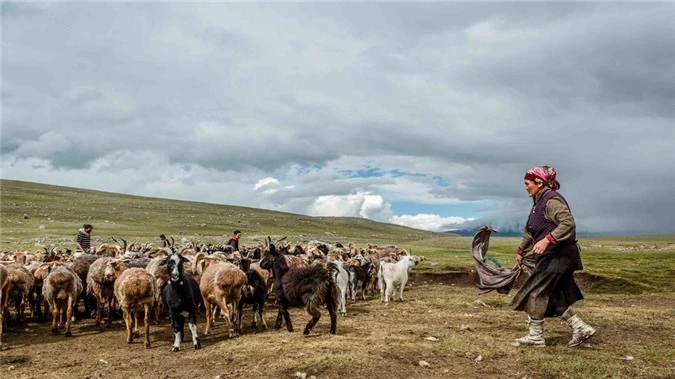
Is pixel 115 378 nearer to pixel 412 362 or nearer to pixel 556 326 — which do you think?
pixel 412 362

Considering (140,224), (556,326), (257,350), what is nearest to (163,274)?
(257,350)

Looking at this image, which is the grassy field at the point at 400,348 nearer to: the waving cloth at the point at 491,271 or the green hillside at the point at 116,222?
the waving cloth at the point at 491,271

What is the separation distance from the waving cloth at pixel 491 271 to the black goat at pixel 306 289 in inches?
131

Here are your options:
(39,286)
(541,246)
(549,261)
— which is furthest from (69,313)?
(549,261)

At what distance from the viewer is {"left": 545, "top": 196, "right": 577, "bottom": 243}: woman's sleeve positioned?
8.98 m

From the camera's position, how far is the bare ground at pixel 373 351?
8.43m

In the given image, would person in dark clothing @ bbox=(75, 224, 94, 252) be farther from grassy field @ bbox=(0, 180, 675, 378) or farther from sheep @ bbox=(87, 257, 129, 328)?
sheep @ bbox=(87, 257, 129, 328)

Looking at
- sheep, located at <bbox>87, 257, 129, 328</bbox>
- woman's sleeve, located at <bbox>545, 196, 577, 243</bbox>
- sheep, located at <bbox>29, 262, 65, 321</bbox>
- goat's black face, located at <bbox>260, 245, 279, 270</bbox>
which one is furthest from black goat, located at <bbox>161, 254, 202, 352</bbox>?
woman's sleeve, located at <bbox>545, 196, 577, 243</bbox>

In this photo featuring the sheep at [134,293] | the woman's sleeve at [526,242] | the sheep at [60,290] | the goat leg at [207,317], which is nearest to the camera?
the woman's sleeve at [526,242]

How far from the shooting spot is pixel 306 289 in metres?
11.5

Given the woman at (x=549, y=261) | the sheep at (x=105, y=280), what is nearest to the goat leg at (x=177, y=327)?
the sheep at (x=105, y=280)

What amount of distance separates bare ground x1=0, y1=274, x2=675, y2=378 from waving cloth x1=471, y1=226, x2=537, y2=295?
1.12 m

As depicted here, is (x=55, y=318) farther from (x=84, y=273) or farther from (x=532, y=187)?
(x=532, y=187)

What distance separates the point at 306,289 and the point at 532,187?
17.8 feet
